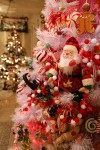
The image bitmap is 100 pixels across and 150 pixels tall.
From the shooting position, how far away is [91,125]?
2.86 feet

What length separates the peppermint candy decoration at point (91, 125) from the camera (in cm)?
87

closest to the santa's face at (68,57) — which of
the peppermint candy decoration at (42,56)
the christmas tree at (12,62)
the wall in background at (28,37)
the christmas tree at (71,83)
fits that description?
the christmas tree at (71,83)

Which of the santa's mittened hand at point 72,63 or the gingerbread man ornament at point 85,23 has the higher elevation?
the gingerbread man ornament at point 85,23

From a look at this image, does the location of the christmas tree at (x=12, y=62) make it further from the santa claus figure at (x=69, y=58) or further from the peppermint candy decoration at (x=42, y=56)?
the santa claus figure at (x=69, y=58)

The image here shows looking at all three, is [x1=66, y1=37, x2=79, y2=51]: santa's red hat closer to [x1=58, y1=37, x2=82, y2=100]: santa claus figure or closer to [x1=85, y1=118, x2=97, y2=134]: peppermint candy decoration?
[x1=58, y1=37, x2=82, y2=100]: santa claus figure

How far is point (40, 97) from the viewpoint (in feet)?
3.25

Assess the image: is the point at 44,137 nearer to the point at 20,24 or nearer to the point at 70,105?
the point at 70,105

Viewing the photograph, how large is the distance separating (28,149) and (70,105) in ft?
1.85

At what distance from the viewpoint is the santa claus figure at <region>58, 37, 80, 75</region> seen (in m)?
0.86

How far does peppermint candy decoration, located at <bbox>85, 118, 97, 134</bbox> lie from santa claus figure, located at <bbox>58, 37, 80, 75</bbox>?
236mm

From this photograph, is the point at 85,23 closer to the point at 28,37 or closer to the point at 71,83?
the point at 71,83

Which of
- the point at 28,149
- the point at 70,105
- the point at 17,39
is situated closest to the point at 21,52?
the point at 17,39

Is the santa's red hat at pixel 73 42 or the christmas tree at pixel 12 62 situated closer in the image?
the santa's red hat at pixel 73 42

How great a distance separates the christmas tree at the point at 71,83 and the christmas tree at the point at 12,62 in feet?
13.7
